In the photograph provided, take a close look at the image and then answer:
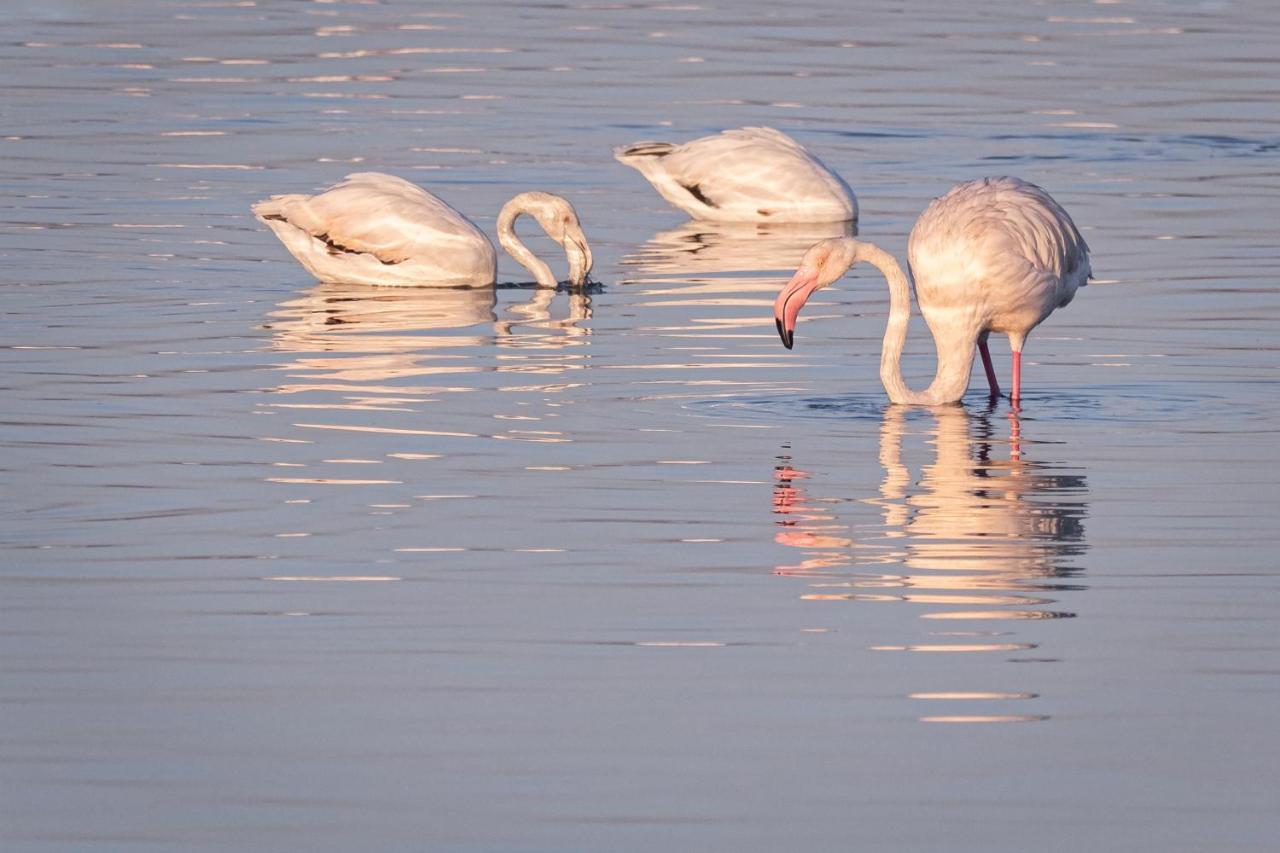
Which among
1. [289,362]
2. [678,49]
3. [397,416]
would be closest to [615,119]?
[678,49]

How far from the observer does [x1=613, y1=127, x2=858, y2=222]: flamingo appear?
17266 millimetres

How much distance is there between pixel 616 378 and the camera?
10680mm

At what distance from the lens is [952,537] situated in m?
7.49

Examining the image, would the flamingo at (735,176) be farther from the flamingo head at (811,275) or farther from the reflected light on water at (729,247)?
the flamingo head at (811,275)

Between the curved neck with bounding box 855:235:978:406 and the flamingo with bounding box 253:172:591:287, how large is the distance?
12.2ft

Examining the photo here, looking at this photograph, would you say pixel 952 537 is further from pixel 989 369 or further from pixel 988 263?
pixel 989 369

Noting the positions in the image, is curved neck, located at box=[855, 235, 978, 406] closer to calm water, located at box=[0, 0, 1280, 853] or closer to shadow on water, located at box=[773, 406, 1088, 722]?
calm water, located at box=[0, 0, 1280, 853]

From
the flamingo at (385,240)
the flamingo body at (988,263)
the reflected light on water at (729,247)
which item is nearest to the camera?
the flamingo body at (988,263)

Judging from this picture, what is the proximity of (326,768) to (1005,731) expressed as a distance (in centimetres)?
144

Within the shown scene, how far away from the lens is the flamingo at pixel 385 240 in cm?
1404

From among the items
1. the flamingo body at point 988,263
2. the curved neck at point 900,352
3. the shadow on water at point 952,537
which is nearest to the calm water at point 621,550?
the shadow on water at point 952,537

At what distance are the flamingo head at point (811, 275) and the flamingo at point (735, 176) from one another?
6636 mm

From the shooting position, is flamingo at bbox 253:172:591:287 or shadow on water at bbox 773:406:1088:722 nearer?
shadow on water at bbox 773:406:1088:722

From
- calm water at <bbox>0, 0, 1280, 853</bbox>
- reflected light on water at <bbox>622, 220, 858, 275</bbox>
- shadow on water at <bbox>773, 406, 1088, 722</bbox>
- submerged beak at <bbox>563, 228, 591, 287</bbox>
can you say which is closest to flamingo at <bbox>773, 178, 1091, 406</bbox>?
calm water at <bbox>0, 0, 1280, 853</bbox>
